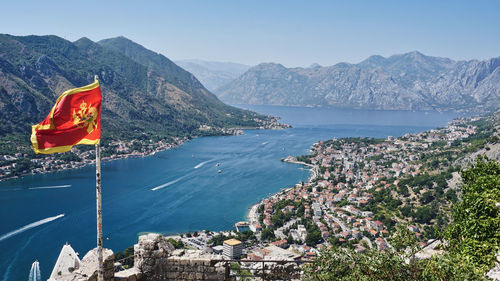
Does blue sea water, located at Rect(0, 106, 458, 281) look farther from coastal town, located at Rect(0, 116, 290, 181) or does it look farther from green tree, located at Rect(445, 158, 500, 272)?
green tree, located at Rect(445, 158, 500, 272)

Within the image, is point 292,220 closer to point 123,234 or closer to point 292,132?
point 123,234

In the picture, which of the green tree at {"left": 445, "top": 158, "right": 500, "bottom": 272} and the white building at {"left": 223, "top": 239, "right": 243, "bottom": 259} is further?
the white building at {"left": 223, "top": 239, "right": 243, "bottom": 259}

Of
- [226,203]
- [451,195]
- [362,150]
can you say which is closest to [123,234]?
[226,203]

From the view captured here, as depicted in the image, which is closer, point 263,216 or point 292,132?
point 263,216

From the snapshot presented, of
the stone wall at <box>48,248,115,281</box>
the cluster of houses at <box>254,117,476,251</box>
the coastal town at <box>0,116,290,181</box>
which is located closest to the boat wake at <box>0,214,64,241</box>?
the coastal town at <box>0,116,290,181</box>

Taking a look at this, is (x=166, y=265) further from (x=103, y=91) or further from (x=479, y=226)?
(x=103, y=91)

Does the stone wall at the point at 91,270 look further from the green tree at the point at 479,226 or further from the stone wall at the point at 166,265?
the green tree at the point at 479,226

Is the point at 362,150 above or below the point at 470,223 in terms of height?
below

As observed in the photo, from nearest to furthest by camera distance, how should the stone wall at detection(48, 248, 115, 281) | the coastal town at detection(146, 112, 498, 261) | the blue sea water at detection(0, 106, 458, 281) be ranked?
the stone wall at detection(48, 248, 115, 281)
the coastal town at detection(146, 112, 498, 261)
the blue sea water at detection(0, 106, 458, 281)
